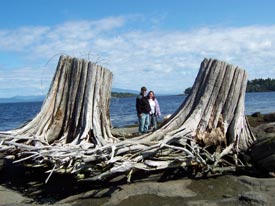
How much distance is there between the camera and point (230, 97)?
36.4ft

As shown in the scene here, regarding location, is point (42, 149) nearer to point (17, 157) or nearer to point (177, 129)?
point (17, 157)

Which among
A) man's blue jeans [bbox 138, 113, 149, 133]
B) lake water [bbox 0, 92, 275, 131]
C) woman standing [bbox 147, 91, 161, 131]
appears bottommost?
lake water [bbox 0, 92, 275, 131]

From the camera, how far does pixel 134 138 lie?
34.1ft

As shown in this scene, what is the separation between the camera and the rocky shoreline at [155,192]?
8336mm

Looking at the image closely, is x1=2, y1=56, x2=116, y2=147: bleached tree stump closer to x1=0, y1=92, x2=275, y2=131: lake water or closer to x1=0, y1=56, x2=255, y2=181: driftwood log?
x1=0, y1=56, x2=255, y2=181: driftwood log

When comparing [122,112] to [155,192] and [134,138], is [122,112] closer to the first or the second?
[134,138]

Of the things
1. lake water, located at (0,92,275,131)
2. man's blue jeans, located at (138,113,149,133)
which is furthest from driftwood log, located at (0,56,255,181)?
man's blue jeans, located at (138,113,149,133)

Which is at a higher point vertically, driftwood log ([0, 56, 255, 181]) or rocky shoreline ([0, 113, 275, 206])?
driftwood log ([0, 56, 255, 181])

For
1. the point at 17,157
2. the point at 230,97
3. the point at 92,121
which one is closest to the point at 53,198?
the point at 17,157

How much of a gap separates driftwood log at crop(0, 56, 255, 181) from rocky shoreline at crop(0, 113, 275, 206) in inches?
13.4

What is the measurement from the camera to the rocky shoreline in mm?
8336

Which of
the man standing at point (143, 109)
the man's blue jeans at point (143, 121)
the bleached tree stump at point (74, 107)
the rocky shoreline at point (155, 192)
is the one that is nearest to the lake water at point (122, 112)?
the man standing at point (143, 109)

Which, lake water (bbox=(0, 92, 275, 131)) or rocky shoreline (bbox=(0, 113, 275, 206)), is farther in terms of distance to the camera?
lake water (bbox=(0, 92, 275, 131))

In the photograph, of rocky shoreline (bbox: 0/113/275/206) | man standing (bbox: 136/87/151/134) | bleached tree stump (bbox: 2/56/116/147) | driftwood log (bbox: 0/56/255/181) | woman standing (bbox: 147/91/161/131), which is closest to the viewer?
rocky shoreline (bbox: 0/113/275/206)
